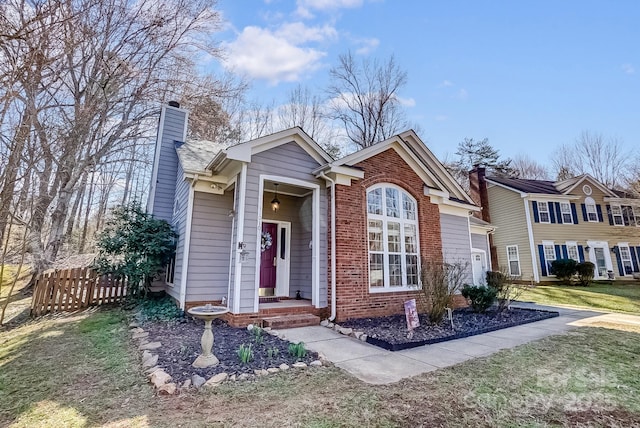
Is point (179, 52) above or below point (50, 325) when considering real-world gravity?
above

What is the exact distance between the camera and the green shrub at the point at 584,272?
52.7 ft

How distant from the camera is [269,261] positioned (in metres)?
8.77

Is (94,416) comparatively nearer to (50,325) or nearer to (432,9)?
(50,325)

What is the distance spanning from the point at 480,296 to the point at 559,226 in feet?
47.9

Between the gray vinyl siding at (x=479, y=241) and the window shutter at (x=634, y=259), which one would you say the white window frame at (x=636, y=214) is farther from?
the gray vinyl siding at (x=479, y=241)

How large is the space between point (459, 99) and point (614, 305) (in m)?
10.2

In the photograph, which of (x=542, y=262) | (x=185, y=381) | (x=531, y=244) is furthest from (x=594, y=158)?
(x=185, y=381)

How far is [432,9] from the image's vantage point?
350 inches

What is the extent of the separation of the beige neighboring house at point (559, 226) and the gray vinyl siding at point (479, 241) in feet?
15.2

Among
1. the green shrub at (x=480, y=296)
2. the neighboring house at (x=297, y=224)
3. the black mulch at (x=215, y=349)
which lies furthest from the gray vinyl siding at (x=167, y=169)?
the green shrub at (x=480, y=296)

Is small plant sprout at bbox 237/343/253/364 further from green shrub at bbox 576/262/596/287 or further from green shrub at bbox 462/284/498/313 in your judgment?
green shrub at bbox 576/262/596/287

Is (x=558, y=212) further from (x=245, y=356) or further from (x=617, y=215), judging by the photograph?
(x=245, y=356)

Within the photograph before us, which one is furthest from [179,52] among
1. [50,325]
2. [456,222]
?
[456,222]

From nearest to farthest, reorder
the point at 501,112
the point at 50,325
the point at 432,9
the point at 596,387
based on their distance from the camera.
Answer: the point at 596,387 < the point at 50,325 < the point at 432,9 < the point at 501,112
